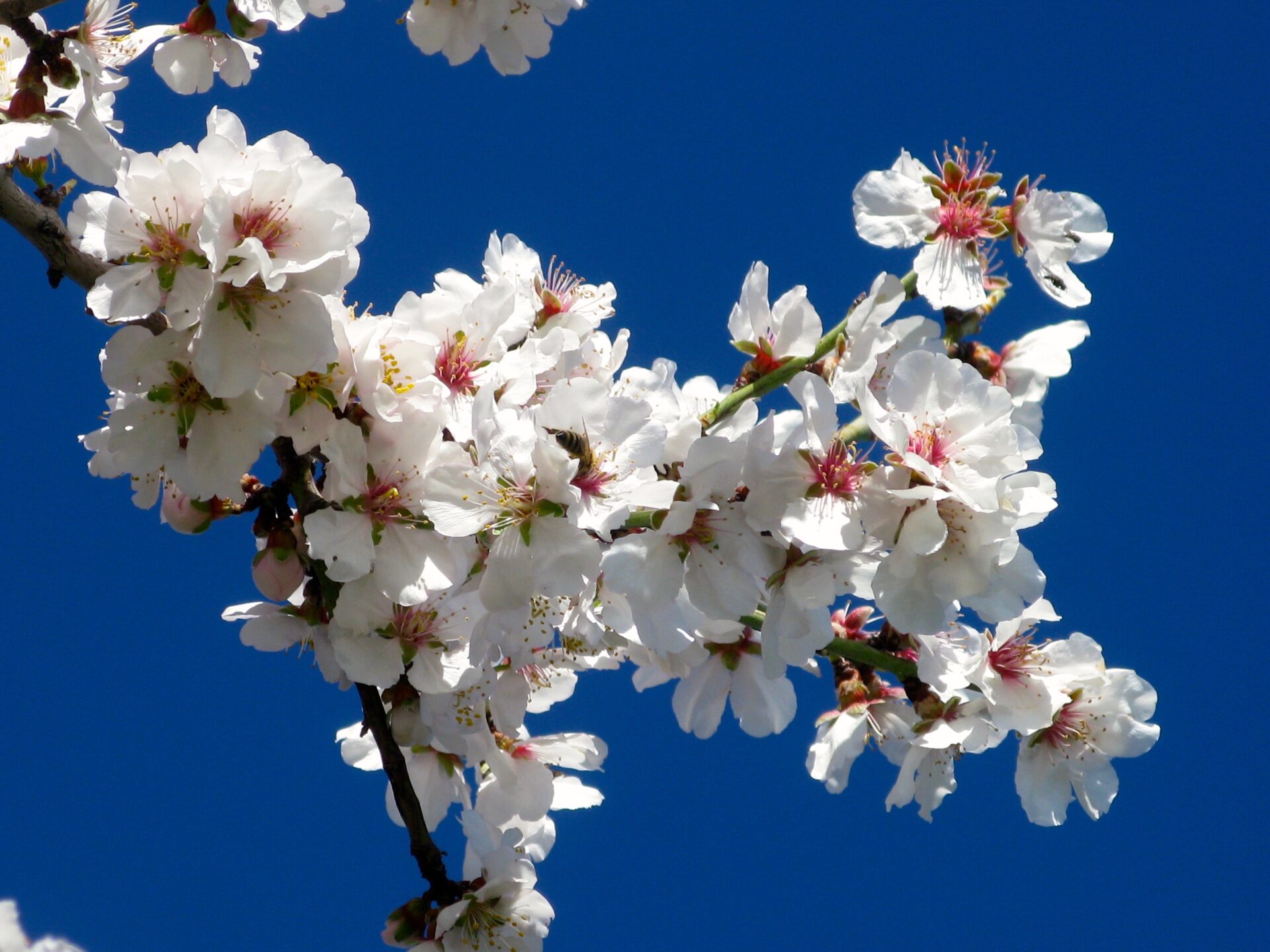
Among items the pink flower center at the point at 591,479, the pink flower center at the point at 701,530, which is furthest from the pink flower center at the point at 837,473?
the pink flower center at the point at 591,479

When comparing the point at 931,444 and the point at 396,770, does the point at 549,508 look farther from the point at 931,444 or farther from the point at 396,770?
the point at 396,770

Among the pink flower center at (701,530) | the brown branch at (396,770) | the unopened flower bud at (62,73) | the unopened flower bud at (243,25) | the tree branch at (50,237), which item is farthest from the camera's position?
the unopened flower bud at (243,25)

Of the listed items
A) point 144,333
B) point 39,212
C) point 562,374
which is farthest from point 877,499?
point 39,212

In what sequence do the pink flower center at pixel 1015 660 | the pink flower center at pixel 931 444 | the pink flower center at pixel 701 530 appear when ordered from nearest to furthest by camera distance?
the pink flower center at pixel 931 444, the pink flower center at pixel 701 530, the pink flower center at pixel 1015 660

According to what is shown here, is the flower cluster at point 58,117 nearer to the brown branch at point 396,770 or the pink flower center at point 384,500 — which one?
the pink flower center at point 384,500

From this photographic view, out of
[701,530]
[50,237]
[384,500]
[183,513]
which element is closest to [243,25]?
[50,237]

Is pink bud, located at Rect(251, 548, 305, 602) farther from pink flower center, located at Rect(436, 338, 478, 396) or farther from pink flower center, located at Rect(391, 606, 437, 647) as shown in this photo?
pink flower center, located at Rect(436, 338, 478, 396)
